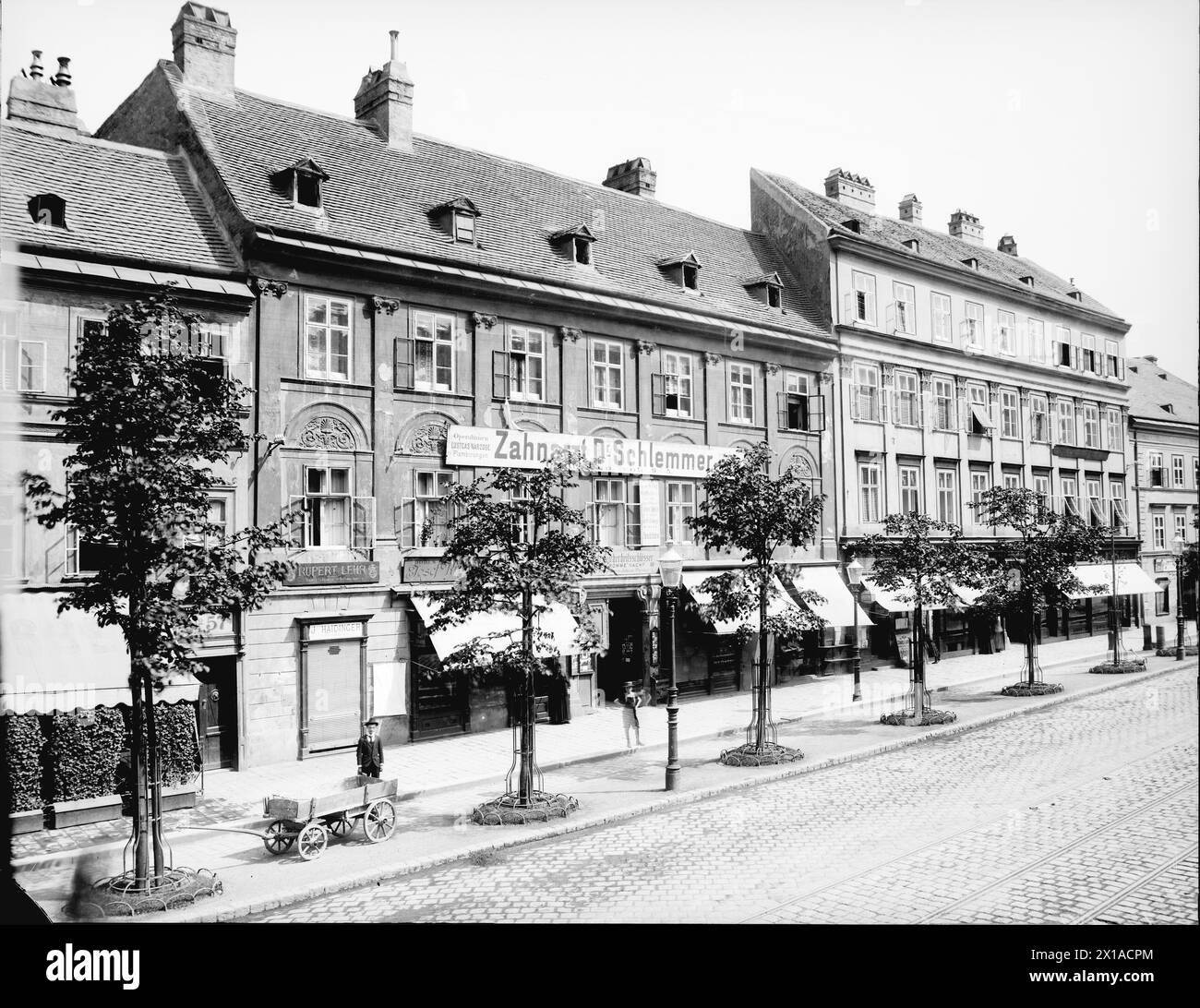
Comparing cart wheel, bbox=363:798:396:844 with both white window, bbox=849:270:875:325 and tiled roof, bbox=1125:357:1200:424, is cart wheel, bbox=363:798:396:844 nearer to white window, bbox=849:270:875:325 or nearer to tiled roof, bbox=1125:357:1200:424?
tiled roof, bbox=1125:357:1200:424

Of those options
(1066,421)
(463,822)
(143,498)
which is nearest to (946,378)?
(1066,421)

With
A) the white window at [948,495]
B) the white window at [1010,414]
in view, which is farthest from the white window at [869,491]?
the white window at [1010,414]

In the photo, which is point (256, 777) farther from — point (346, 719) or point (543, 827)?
point (543, 827)

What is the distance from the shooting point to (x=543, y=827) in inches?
551

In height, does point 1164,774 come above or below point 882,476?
below

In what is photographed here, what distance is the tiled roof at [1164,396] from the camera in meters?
8.21

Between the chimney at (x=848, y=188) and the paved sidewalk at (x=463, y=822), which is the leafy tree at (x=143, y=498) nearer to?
the paved sidewalk at (x=463, y=822)

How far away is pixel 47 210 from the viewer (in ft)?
60.6

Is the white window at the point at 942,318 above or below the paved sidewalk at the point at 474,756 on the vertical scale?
above

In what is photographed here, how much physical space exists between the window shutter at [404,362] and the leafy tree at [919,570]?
12.2 meters

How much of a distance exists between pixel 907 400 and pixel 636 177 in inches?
506

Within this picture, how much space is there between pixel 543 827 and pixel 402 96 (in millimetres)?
21367
